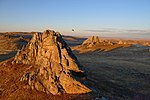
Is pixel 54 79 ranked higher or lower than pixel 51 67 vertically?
lower

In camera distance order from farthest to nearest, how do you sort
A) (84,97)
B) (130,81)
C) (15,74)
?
(130,81) < (15,74) < (84,97)

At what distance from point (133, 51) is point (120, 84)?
45920 mm

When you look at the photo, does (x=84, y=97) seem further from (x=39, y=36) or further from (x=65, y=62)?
(x=39, y=36)

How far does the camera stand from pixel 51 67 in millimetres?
27656

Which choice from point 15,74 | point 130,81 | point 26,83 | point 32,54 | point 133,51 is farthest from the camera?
point 133,51

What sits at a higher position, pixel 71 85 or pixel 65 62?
pixel 65 62

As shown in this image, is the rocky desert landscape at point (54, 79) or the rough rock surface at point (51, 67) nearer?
the rocky desert landscape at point (54, 79)

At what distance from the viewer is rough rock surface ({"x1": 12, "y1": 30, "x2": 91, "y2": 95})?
83.3ft

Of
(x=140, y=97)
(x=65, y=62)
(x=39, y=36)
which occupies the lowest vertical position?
(x=140, y=97)

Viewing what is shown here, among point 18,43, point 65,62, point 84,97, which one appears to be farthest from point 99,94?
point 18,43

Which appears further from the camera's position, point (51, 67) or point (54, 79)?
point (51, 67)

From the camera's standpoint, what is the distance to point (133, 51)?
76.2m

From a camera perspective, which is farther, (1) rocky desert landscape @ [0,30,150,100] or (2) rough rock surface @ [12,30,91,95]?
(2) rough rock surface @ [12,30,91,95]

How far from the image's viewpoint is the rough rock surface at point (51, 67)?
25.4 m
